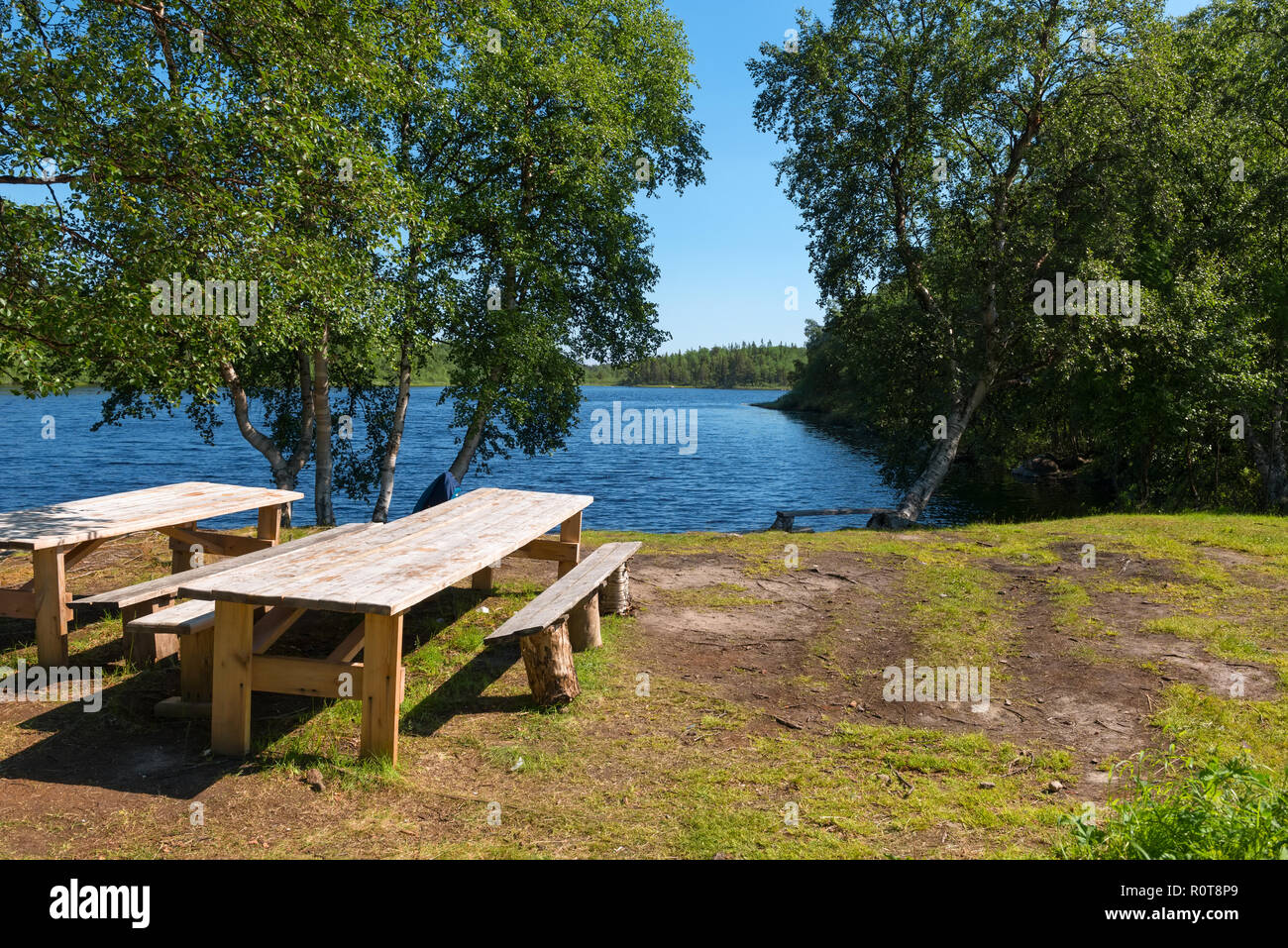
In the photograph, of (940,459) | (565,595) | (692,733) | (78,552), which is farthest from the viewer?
(940,459)

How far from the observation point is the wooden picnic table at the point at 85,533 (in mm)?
6879

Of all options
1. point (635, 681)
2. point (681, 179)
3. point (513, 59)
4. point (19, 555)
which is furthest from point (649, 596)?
point (681, 179)

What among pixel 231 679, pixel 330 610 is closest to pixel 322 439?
pixel 231 679

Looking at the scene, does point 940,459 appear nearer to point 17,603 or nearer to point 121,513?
point 121,513

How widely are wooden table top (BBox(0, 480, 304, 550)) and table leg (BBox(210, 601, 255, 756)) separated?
2.16 meters

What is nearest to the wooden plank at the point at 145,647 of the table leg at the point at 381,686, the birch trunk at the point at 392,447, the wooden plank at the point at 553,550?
the table leg at the point at 381,686

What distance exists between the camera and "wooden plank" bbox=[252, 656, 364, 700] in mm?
5473

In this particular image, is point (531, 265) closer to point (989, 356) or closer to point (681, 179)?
point (681, 179)

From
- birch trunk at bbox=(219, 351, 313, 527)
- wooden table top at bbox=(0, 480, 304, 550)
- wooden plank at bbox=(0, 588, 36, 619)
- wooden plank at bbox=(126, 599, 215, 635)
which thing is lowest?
wooden plank at bbox=(0, 588, 36, 619)

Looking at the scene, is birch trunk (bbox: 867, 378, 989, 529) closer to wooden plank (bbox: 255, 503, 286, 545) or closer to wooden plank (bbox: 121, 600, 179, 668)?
wooden plank (bbox: 255, 503, 286, 545)

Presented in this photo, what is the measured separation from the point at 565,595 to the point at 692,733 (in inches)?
60.3

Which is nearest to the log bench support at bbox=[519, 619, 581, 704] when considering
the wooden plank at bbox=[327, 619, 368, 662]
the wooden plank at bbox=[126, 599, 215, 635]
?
the wooden plank at bbox=[327, 619, 368, 662]

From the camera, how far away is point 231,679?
5.53m
